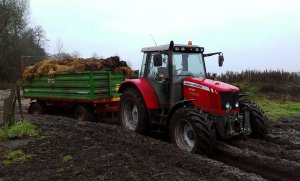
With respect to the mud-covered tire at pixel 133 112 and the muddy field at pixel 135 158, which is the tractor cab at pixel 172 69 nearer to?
the mud-covered tire at pixel 133 112

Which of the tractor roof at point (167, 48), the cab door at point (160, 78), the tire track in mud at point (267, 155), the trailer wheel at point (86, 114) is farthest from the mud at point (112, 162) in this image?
the trailer wheel at point (86, 114)

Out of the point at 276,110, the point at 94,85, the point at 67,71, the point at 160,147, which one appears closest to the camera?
the point at 160,147

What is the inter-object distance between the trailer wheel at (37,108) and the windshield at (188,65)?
7258mm

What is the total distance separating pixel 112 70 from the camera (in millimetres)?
13789

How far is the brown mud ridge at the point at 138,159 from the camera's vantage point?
652 cm

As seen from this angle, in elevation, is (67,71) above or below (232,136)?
above

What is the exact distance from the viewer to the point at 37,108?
627 inches

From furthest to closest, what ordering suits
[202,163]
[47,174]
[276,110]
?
[276,110]
[202,163]
[47,174]

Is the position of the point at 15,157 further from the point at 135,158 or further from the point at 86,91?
the point at 86,91

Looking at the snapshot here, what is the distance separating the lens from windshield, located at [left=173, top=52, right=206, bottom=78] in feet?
32.9

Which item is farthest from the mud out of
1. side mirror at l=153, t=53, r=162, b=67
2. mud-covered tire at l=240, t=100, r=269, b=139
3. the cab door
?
mud-covered tire at l=240, t=100, r=269, b=139

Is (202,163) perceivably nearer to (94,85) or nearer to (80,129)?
(80,129)

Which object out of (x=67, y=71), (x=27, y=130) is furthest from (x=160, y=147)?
(x=67, y=71)

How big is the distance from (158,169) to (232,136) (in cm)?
285
